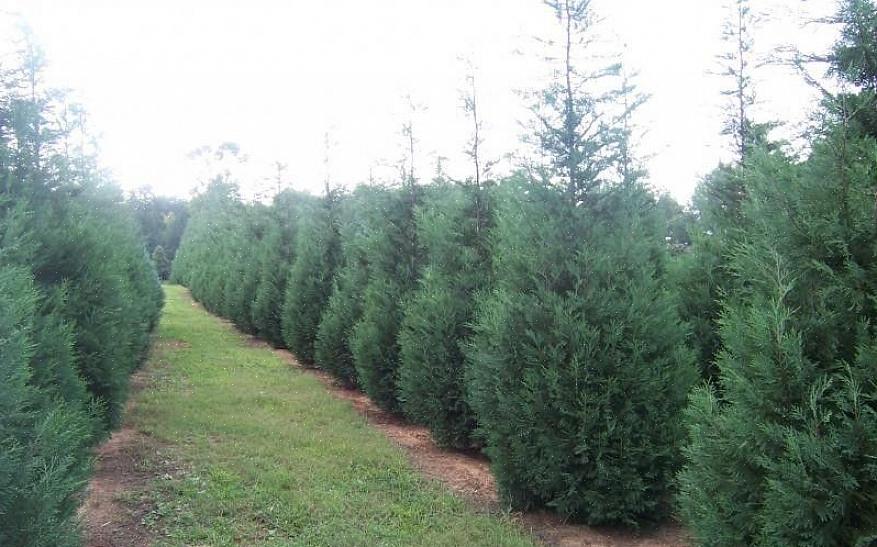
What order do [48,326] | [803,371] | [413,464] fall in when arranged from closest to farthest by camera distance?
[803,371] < [48,326] < [413,464]

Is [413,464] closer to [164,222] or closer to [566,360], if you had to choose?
[566,360]

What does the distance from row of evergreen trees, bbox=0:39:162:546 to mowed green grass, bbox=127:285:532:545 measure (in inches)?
35.8

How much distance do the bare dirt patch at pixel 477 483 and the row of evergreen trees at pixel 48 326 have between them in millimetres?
3388

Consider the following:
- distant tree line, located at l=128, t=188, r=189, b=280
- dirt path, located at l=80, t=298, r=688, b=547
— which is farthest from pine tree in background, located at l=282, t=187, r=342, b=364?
distant tree line, located at l=128, t=188, r=189, b=280

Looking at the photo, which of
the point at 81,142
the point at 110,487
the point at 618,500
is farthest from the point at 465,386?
the point at 81,142

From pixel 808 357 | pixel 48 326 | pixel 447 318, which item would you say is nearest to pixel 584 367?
pixel 808 357

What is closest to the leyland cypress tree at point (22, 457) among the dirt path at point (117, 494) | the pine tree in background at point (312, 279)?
the dirt path at point (117, 494)

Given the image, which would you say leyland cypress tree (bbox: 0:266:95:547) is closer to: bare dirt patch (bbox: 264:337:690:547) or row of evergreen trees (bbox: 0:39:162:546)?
row of evergreen trees (bbox: 0:39:162:546)

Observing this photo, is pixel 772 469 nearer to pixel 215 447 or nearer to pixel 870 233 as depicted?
pixel 870 233

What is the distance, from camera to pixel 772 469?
9.16 ft

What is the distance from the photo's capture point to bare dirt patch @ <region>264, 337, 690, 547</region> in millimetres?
4957

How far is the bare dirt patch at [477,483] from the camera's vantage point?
16.3ft

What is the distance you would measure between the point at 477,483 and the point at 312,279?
26.7 ft

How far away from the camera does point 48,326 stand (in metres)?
4.56
